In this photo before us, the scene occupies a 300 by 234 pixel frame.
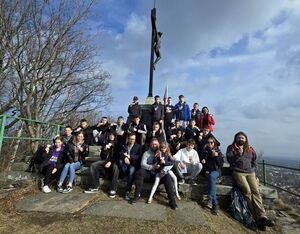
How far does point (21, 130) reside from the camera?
11.3m

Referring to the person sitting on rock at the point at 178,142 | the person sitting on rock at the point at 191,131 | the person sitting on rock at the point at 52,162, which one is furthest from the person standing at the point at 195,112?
the person sitting on rock at the point at 52,162

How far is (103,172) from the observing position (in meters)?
5.93

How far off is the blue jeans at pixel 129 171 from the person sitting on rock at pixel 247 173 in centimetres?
212

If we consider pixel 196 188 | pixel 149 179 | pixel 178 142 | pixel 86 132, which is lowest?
pixel 196 188

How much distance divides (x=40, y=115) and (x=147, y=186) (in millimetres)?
10681

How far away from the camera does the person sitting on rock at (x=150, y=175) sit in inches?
199

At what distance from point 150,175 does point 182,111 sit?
413 cm

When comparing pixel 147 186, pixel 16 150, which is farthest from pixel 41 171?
pixel 16 150

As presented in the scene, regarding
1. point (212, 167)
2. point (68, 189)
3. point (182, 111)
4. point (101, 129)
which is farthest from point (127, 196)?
point (182, 111)

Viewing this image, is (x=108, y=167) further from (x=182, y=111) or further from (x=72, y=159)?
(x=182, y=111)

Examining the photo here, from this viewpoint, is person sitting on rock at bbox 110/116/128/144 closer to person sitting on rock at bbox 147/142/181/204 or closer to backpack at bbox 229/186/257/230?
person sitting on rock at bbox 147/142/181/204

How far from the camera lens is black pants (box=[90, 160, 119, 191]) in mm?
5578

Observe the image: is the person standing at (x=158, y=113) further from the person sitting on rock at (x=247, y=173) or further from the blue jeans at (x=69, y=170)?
the blue jeans at (x=69, y=170)

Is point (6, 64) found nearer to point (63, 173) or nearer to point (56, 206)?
point (63, 173)
